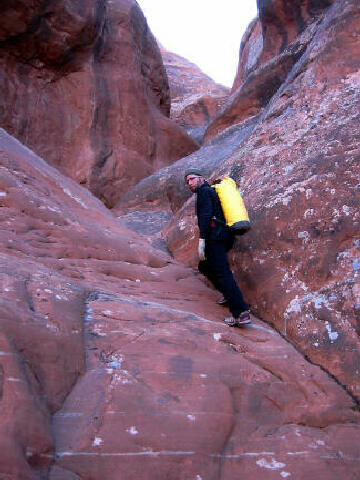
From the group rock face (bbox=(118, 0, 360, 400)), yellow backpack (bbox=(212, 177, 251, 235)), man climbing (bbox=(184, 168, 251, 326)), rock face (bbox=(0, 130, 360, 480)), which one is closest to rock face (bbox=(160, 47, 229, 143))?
rock face (bbox=(118, 0, 360, 400))

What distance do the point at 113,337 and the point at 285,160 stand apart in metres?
3.59

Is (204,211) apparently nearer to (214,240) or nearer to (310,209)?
(214,240)

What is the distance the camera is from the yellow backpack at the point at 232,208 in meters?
4.72

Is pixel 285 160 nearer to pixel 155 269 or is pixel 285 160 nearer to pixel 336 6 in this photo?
pixel 155 269

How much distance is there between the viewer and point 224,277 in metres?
4.60

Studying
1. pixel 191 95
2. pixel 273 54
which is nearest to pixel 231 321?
pixel 273 54

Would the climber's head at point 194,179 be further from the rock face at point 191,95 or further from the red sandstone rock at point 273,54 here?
the rock face at point 191,95

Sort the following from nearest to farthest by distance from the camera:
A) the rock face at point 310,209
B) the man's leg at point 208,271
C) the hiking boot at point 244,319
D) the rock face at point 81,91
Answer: the rock face at point 310,209 < the hiking boot at point 244,319 < the man's leg at point 208,271 < the rock face at point 81,91

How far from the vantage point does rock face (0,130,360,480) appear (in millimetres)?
2686

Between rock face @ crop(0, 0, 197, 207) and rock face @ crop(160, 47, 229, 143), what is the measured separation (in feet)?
17.3

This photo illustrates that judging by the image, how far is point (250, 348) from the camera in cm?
402

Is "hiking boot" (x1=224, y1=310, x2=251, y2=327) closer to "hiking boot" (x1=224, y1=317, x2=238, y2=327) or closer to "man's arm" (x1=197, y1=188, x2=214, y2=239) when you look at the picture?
"hiking boot" (x1=224, y1=317, x2=238, y2=327)

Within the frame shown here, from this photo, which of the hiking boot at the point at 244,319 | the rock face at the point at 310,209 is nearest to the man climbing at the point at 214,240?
the hiking boot at the point at 244,319

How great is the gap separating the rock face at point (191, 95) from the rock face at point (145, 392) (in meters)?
16.7
